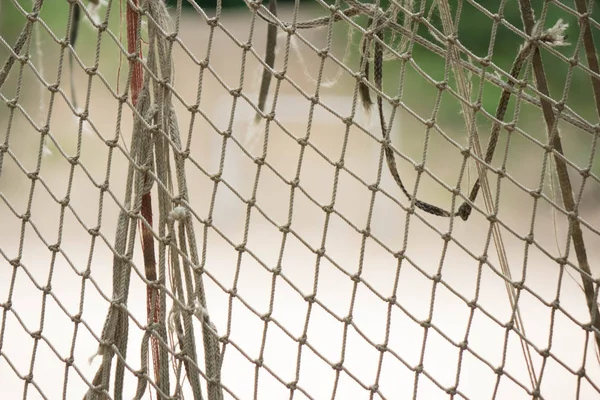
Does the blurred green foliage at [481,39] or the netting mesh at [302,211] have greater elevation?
the blurred green foliage at [481,39]

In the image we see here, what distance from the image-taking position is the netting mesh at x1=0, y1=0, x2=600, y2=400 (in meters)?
0.58

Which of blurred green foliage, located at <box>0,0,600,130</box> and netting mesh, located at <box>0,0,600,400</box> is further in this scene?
blurred green foliage, located at <box>0,0,600,130</box>

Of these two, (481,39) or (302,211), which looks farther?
(302,211)

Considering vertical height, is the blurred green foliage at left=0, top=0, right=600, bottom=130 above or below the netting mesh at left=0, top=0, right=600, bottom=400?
above

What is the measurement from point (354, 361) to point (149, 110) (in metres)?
1.64

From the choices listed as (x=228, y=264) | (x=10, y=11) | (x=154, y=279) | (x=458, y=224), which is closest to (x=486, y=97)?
(x=458, y=224)

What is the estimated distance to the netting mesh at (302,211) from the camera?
581mm

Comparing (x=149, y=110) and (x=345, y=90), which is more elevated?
(x=345, y=90)

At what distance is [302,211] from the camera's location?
3010 millimetres

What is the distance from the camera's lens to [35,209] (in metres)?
3.17

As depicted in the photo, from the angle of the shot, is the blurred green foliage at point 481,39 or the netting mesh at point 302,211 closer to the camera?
the netting mesh at point 302,211

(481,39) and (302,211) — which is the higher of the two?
(481,39)

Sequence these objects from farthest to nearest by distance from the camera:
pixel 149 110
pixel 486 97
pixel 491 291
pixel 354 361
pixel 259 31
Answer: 1. pixel 259 31
2. pixel 486 97
3. pixel 491 291
4. pixel 354 361
5. pixel 149 110

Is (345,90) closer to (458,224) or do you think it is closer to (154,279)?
(458,224)
